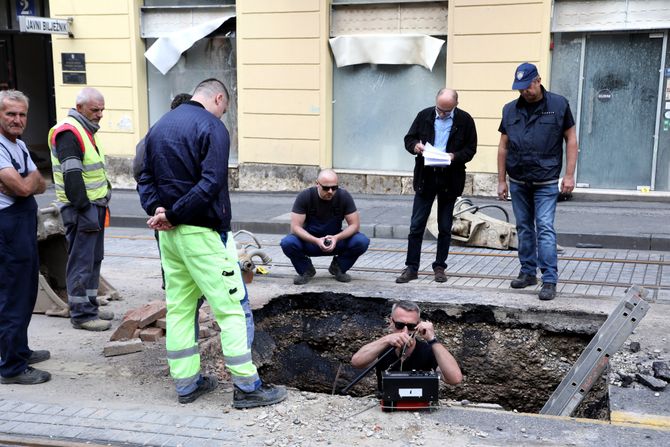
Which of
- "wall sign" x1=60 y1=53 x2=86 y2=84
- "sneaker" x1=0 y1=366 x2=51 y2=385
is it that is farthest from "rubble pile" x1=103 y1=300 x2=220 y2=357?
"wall sign" x1=60 y1=53 x2=86 y2=84

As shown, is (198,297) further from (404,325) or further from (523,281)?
(523,281)

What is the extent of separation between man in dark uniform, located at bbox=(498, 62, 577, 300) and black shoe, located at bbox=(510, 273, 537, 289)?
0.30 meters

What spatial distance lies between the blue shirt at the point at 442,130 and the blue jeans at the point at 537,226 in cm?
81

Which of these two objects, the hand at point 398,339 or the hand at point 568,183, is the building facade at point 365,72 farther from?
the hand at point 398,339

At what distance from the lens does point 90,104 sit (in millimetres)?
5895

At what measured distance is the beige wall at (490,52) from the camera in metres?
12.2

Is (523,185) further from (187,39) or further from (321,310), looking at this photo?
(187,39)

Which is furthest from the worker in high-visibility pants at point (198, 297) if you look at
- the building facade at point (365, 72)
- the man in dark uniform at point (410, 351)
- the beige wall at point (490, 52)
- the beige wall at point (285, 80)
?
the beige wall at point (285, 80)

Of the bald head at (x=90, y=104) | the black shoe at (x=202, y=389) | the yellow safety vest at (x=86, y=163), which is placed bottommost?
the black shoe at (x=202, y=389)

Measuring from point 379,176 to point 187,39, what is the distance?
4.76 m

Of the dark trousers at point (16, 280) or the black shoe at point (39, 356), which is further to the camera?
the black shoe at point (39, 356)

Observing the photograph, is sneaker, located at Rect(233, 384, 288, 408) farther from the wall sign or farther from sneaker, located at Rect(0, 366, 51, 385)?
the wall sign

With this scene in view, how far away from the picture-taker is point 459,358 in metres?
6.38

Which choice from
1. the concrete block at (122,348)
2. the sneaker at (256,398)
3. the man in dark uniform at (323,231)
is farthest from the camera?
the man in dark uniform at (323,231)
